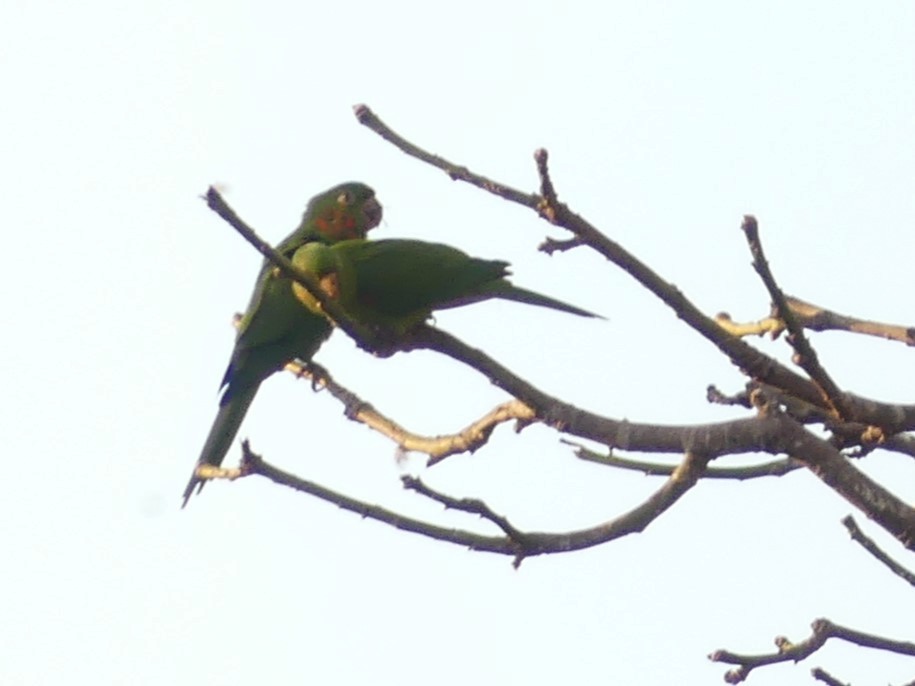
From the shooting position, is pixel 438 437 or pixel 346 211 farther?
pixel 346 211

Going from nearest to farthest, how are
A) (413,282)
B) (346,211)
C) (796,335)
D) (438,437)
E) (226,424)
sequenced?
1. (796,335)
2. (438,437)
3. (413,282)
4. (226,424)
5. (346,211)

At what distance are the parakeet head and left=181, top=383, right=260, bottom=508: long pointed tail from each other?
1.18 metres

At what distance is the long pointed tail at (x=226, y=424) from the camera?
5660 mm

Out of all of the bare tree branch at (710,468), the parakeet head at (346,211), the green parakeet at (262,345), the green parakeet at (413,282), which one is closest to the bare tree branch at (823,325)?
→ the bare tree branch at (710,468)

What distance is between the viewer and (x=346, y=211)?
22.4 ft

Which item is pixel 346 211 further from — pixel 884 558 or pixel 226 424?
pixel 884 558

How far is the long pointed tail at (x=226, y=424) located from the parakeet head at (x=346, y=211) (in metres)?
1.18

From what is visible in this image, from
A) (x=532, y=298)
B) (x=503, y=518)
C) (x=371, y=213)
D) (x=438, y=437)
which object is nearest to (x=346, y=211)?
(x=371, y=213)

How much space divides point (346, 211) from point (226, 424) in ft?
5.11

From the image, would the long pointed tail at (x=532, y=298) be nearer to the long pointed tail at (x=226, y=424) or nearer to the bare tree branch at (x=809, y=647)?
the long pointed tail at (x=226, y=424)

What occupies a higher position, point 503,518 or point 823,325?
point 823,325

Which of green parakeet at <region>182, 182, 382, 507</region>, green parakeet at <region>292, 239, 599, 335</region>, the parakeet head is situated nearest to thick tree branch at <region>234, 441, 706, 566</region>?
green parakeet at <region>292, 239, 599, 335</region>

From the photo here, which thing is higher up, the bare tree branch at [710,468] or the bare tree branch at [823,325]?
the bare tree branch at [823,325]

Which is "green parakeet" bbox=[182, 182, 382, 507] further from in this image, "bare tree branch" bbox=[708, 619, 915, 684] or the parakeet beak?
"bare tree branch" bbox=[708, 619, 915, 684]
